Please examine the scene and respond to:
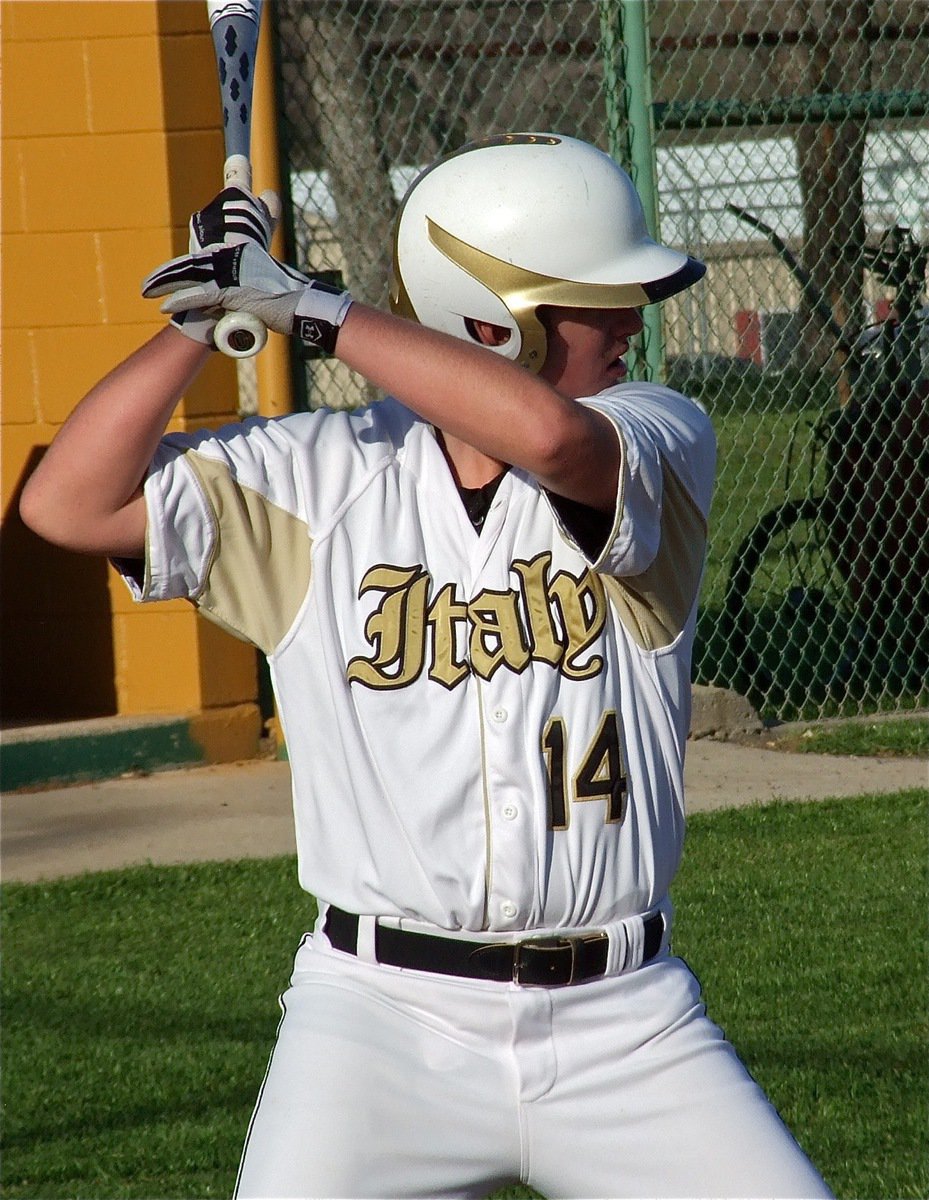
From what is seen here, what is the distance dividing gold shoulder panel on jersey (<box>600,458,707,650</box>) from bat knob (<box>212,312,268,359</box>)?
66 centimetres

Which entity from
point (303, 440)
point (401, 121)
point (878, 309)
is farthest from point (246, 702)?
point (303, 440)

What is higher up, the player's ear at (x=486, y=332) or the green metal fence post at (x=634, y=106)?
the player's ear at (x=486, y=332)

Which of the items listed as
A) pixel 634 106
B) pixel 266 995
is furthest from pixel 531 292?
pixel 634 106

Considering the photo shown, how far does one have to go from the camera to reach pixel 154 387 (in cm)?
257

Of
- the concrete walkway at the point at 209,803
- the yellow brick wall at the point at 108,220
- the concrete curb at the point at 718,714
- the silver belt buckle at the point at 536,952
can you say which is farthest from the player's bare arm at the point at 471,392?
the concrete curb at the point at 718,714

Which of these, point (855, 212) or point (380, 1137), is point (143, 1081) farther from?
point (855, 212)

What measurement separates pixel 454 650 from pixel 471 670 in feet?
0.14

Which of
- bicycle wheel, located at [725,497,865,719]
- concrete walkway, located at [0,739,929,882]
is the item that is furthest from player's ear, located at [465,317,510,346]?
bicycle wheel, located at [725,497,865,719]

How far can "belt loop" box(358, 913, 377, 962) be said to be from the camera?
2.64 metres

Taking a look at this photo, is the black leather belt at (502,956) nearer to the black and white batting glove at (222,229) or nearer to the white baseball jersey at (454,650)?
the white baseball jersey at (454,650)

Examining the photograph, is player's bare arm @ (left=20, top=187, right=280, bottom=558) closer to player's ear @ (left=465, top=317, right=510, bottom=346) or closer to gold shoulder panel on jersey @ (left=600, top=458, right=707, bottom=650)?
player's ear @ (left=465, top=317, right=510, bottom=346)

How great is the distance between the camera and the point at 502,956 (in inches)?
103

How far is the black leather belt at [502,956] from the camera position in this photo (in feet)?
8.57

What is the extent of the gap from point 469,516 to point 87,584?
18.4 feet
